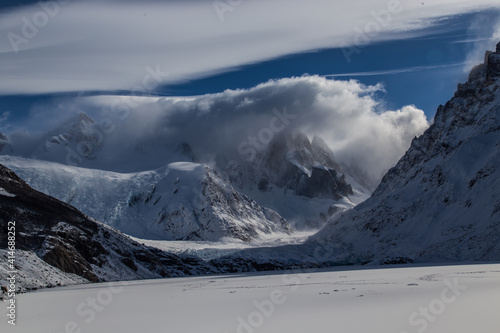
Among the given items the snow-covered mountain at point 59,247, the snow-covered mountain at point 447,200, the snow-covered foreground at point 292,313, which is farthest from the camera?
the snow-covered mountain at point 447,200

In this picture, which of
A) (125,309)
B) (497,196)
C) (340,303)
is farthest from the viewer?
(497,196)

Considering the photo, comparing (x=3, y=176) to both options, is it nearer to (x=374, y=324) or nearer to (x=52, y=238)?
(x=52, y=238)

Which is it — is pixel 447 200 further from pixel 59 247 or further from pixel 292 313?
pixel 292 313

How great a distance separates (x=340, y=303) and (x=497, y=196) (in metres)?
109

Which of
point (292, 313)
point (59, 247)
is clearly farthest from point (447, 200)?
point (292, 313)

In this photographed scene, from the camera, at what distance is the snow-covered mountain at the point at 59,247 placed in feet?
278

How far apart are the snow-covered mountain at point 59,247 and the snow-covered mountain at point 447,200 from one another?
6487cm

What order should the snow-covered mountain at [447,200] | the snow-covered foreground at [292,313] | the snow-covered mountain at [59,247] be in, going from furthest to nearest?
the snow-covered mountain at [447,200] < the snow-covered mountain at [59,247] < the snow-covered foreground at [292,313]

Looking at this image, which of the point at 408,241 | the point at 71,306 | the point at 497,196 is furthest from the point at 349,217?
the point at 71,306

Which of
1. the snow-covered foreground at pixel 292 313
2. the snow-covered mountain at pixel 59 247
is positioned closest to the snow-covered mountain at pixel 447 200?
the snow-covered mountain at pixel 59 247

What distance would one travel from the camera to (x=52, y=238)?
→ 95.6 metres

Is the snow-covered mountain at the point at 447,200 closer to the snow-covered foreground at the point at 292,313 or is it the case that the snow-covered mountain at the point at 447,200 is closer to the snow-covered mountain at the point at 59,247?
the snow-covered mountain at the point at 59,247

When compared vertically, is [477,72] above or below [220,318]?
above

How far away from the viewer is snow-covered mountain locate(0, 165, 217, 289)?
84625mm
